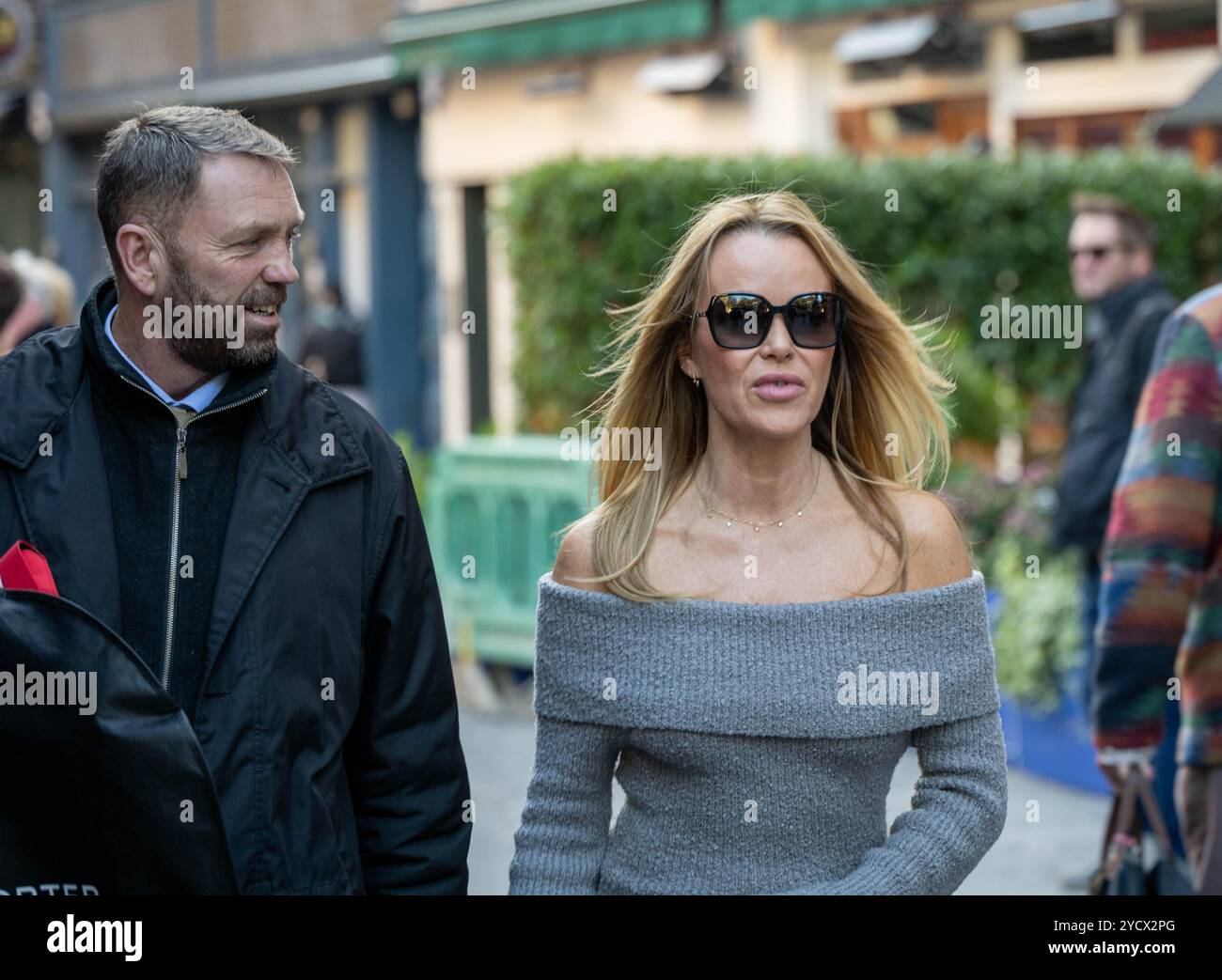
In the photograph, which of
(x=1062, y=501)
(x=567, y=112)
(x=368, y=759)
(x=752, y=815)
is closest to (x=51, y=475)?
(x=368, y=759)

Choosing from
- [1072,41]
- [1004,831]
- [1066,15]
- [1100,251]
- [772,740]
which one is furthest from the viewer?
[1072,41]

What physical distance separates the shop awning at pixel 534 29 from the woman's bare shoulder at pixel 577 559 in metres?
12.1

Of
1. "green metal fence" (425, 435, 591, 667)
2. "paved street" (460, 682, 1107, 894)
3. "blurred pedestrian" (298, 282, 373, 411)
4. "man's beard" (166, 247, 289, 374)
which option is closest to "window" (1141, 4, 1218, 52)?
"green metal fence" (425, 435, 591, 667)

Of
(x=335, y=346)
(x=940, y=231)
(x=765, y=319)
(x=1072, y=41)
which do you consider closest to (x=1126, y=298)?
(x=765, y=319)

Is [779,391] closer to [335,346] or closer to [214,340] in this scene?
[214,340]

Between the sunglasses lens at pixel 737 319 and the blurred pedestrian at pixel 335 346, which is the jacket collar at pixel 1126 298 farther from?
the blurred pedestrian at pixel 335 346

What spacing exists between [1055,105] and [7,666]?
37.0 ft

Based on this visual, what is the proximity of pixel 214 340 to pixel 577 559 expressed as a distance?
24.5 inches

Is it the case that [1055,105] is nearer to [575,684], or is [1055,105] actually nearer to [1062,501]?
[1062,501]

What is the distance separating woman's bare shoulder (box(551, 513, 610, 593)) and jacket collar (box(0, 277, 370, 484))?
1.08 feet

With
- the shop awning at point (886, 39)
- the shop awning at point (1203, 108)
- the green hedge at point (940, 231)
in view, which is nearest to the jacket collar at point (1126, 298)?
the shop awning at point (1203, 108)

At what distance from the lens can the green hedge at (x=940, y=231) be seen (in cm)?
1080

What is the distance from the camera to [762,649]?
284 centimetres

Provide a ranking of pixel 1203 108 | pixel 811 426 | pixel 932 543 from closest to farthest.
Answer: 1. pixel 932 543
2. pixel 811 426
3. pixel 1203 108
